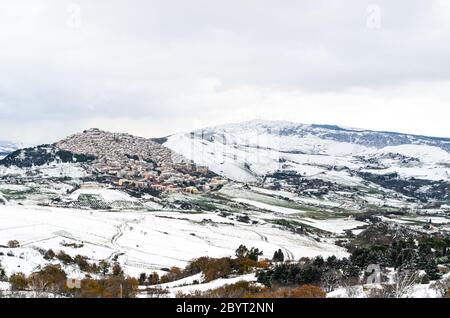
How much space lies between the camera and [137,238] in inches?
3383

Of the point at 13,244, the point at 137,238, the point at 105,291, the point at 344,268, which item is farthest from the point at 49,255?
the point at 105,291

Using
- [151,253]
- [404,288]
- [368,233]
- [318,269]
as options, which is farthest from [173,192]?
[404,288]

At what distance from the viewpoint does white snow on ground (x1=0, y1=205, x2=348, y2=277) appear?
66.9m

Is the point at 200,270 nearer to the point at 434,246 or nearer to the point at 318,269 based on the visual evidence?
the point at 318,269

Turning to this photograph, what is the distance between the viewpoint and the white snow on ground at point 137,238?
219ft

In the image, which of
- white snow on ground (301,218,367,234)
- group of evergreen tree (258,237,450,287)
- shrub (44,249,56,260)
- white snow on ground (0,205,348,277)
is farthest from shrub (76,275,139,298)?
white snow on ground (301,218,367,234)

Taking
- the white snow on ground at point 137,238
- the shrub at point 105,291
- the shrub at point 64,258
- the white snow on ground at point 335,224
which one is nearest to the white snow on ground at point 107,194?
the white snow on ground at point 137,238

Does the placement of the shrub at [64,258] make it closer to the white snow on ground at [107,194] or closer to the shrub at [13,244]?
the shrub at [13,244]

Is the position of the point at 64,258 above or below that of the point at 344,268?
below

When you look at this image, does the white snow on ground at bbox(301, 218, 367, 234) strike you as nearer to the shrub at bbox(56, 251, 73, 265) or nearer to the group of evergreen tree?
the group of evergreen tree

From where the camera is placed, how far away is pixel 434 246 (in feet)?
206

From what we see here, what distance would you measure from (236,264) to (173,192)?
144966mm

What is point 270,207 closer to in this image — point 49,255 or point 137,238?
point 137,238
